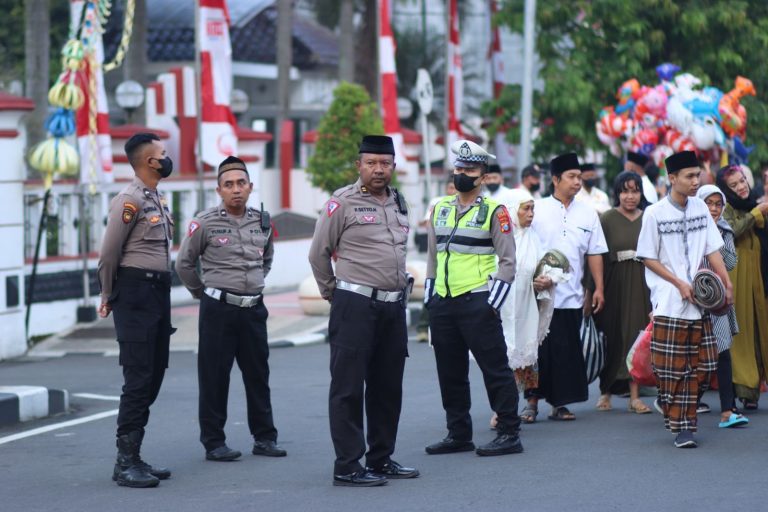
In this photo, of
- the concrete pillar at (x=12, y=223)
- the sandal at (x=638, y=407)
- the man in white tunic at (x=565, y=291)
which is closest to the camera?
the man in white tunic at (x=565, y=291)

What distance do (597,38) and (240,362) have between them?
16.3 meters

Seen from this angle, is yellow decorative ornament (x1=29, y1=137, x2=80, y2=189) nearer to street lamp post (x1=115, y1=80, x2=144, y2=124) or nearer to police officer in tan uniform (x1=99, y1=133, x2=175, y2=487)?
street lamp post (x1=115, y1=80, x2=144, y2=124)

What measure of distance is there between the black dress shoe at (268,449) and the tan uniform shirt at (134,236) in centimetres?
133

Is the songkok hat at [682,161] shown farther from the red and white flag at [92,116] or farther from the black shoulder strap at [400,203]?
the red and white flag at [92,116]

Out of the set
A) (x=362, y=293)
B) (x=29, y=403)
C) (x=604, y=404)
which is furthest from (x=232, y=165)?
(x=604, y=404)

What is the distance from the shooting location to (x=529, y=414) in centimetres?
1058

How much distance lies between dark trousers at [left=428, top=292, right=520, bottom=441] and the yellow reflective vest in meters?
0.07

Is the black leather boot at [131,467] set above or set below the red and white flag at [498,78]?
below

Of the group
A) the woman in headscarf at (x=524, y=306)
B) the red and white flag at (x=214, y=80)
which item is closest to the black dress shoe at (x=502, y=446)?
the woman in headscarf at (x=524, y=306)

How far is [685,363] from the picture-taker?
934 cm

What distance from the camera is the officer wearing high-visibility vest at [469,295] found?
358 inches

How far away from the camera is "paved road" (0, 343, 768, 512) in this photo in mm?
7730

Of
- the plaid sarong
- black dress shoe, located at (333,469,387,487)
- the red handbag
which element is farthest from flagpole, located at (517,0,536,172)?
black dress shoe, located at (333,469,387,487)

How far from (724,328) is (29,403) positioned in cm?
488
